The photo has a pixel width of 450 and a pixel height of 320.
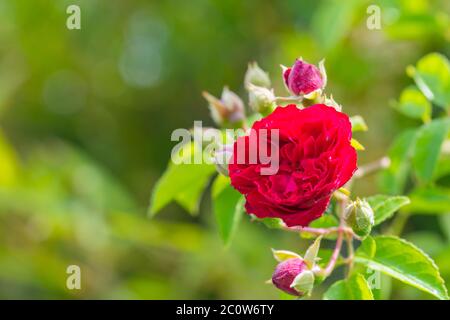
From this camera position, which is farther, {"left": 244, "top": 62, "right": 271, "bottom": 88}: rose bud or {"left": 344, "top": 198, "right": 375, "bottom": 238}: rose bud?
{"left": 244, "top": 62, "right": 271, "bottom": 88}: rose bud

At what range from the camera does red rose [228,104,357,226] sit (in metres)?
1.25

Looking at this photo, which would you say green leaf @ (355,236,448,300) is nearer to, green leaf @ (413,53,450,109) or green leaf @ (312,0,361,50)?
green leaf @ (413,53,450,109)

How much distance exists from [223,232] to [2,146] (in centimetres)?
163

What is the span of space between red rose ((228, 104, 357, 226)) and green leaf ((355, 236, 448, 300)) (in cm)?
20

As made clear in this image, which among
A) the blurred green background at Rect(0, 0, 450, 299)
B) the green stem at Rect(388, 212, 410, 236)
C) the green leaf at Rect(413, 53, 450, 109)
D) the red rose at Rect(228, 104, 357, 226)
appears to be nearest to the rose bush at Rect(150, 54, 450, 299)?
the red rose at Rect(228, 104, 357, 226)

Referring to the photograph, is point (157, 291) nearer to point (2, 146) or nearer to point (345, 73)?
point (2, 146)

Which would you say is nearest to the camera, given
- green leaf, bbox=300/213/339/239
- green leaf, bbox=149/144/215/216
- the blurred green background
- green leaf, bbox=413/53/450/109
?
green leaf, bbox=300/213/339/239

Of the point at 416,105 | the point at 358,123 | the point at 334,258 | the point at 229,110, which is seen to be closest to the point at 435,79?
the point at 416,105

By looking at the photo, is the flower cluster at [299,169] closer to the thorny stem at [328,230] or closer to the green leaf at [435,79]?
the thorny stem at [328,230]

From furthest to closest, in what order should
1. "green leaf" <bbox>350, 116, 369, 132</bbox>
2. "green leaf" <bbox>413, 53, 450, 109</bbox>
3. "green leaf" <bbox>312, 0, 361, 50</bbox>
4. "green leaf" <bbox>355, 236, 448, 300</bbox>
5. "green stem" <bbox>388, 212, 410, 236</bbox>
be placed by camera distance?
"green leaf" <bbox>312, 0, 361, 50</bbox>, "green stem" <bbox>388, 212, 410, 236</bbox>, "green leaf" <bbox>413, 53, 450, 109</bbox>, "green leaf" <bbox>350, 116, 369, 132</bbox>, "green leaf" <bbox>355, 236, 448, 300</bbox>

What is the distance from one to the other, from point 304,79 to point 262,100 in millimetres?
100

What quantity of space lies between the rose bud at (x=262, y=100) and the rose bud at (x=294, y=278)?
266mm

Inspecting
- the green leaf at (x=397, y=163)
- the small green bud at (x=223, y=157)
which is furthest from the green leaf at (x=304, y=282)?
the green leaf at (x=397, y=163)
